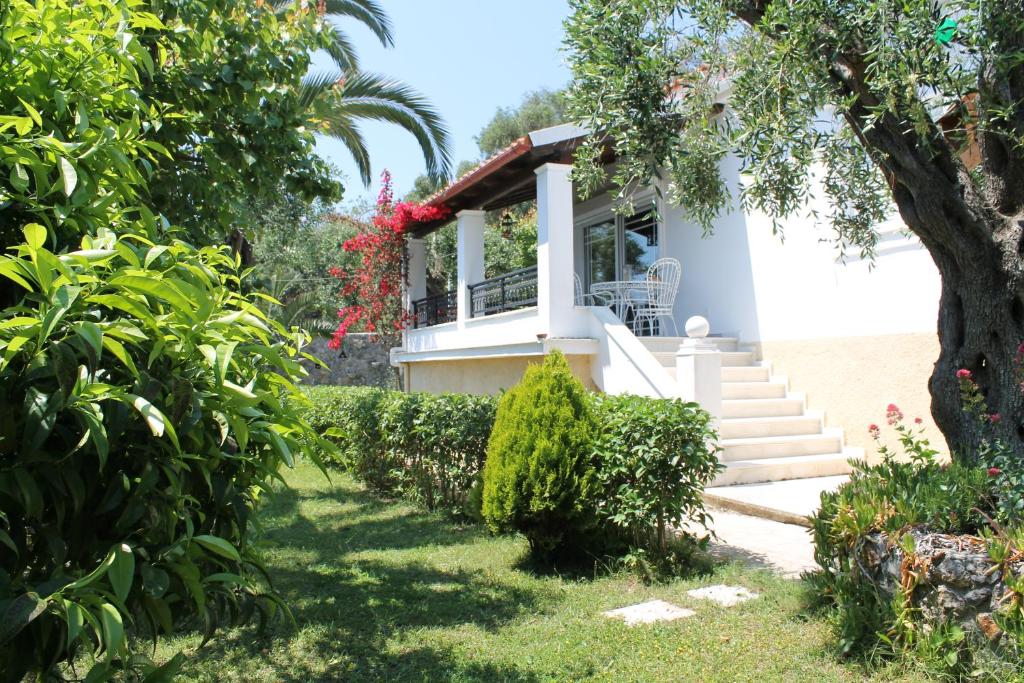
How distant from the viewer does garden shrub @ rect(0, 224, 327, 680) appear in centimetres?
133

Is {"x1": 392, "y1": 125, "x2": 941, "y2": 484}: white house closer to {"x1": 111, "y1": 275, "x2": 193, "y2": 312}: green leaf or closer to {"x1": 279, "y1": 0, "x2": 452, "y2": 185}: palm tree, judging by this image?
{"x1": 279, "y1": 0, "x2": 452, "y2": 185}: palm tree

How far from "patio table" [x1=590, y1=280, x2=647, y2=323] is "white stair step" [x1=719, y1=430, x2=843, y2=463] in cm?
337

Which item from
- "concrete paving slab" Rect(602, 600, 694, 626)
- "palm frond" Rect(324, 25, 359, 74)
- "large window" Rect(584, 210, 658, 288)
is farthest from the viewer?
"large window" Rect(584, 210, 658, 288)

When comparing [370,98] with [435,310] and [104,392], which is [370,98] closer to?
[435,310]

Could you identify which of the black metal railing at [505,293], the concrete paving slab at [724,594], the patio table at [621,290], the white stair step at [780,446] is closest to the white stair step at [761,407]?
the white stair step at [780,446]

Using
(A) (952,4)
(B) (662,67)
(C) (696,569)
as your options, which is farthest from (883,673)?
(B) (662,67)

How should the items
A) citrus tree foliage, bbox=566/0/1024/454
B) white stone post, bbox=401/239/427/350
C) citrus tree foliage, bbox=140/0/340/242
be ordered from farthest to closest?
white stone post, bbox=401/239/427/350 → citrus tree foliage, bbox=140/0/340/242 → citrus tree foliage, bbox=566/0/1024/454

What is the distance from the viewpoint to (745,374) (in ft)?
34.5

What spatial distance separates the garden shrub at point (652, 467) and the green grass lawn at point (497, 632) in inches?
18.0

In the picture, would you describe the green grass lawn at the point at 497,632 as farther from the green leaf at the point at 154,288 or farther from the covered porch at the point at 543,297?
the green leaf at the point at 154,288

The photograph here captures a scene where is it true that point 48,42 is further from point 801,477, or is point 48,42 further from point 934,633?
point 801,477

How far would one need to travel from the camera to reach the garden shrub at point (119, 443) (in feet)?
4.35

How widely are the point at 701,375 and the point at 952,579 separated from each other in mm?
5078

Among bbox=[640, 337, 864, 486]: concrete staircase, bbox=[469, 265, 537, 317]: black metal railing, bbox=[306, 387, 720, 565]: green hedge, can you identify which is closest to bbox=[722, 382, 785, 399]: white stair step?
bbox=[640, 337, 864, 486]: concrete staircase
